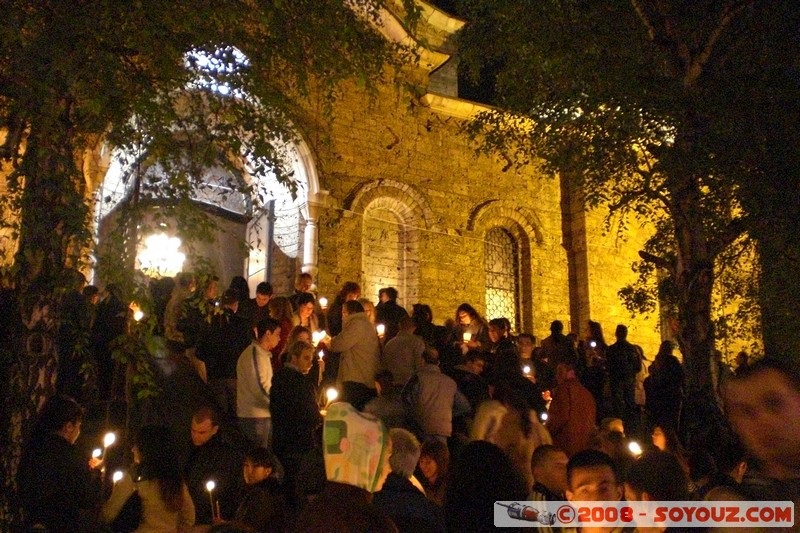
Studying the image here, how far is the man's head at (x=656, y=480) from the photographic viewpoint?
13.7 feet

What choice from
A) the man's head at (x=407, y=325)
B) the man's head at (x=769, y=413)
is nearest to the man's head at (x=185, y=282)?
the man's head at (x=407, y=325)

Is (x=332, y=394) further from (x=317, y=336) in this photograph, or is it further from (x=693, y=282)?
(x=693, y=282)

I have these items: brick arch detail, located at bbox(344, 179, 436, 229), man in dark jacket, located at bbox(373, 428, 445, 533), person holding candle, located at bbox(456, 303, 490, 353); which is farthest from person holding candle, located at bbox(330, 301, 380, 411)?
brick arch detail, located at bbox(344, 179, 436, 229)

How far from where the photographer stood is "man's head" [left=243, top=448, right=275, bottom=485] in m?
5.88

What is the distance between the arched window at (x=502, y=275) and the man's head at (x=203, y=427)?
13.3m

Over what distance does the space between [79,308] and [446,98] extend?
11.9m

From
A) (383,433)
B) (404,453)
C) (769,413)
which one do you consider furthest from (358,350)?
(769,413)

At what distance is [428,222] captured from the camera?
17.9 meters

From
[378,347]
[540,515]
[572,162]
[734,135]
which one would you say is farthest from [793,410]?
[572,162]

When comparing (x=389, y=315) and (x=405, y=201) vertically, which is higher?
(x=405, y=201)

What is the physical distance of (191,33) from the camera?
282 inches

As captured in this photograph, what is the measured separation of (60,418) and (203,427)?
3.62ft

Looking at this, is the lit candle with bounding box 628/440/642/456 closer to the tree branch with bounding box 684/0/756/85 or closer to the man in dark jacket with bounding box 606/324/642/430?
the man in dark jacket with bounding box 606/324/642/430

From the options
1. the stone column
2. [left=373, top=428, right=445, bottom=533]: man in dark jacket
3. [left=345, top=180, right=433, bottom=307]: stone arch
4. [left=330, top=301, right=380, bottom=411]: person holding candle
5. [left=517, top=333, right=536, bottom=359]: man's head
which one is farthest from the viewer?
[left=345, top=180, right=433, bottom=307]: stone arch
